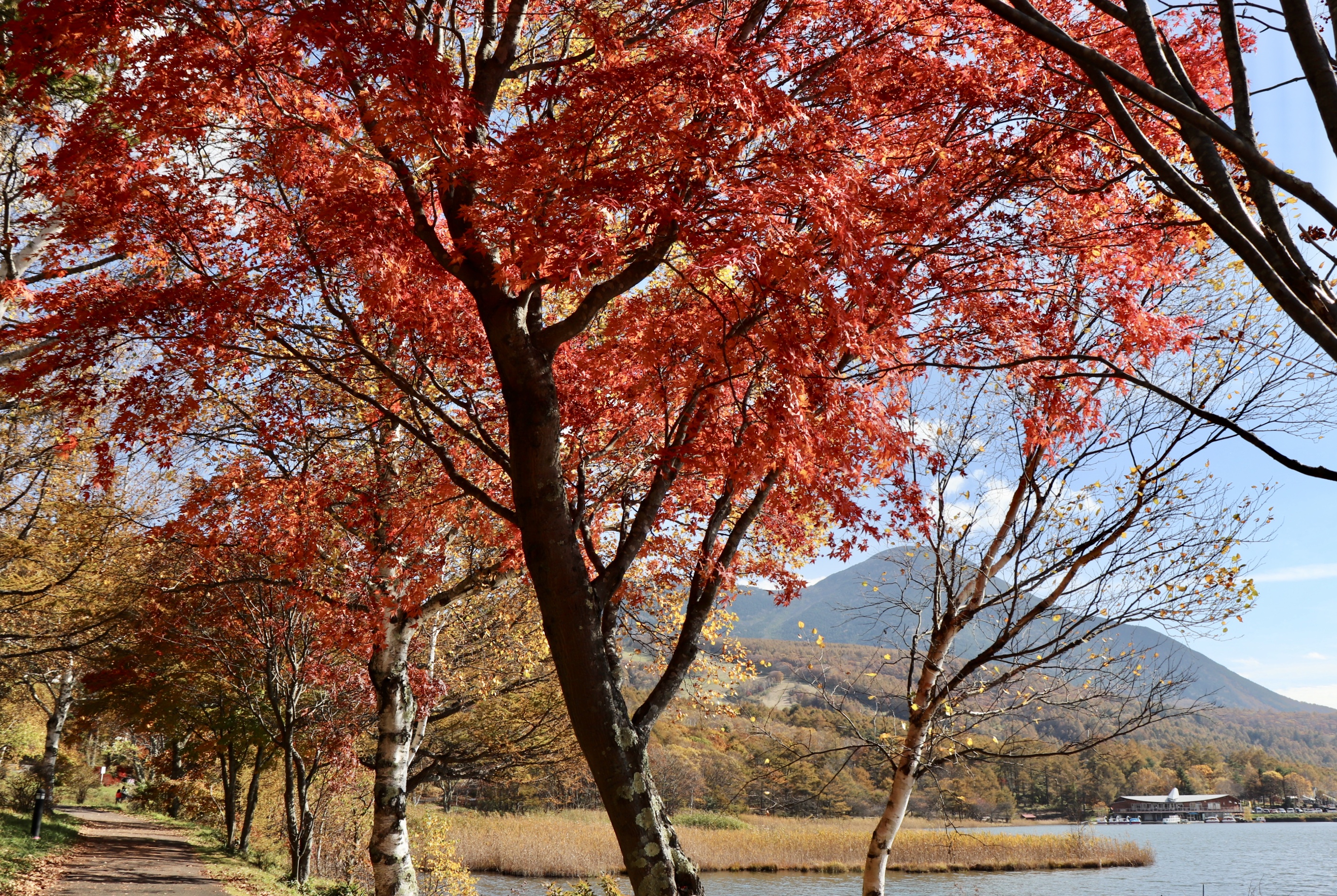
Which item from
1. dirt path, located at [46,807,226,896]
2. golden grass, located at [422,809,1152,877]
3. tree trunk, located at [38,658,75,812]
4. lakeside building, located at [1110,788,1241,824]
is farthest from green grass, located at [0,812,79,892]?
lakeside building, located at [1110,788,1241,824]

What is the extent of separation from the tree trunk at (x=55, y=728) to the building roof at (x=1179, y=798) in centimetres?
6720

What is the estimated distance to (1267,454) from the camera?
1636 mm

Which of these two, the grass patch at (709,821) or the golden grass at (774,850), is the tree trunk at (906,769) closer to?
the golden grass at (774,850)

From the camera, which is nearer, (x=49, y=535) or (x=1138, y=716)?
(x=1138, y=716)

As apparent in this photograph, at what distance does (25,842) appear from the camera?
13000 millimetres

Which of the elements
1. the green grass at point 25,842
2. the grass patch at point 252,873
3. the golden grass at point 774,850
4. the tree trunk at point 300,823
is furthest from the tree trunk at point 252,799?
the golden grass at point 774,850

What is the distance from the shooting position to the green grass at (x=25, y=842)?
10788 mm

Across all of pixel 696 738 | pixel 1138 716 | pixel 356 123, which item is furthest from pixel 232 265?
pixel 696 738

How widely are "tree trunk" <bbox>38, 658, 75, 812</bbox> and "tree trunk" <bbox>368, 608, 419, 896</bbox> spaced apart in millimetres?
13587

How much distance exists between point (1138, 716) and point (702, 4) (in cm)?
605

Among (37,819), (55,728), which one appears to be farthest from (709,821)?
(37,819)

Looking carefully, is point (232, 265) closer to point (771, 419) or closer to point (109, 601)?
point (771, 419)

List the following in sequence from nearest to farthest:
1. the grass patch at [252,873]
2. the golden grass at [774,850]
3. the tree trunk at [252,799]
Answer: the grass patch at [252,873], the tree trunk at [252,799], the golden grass at [774,850]

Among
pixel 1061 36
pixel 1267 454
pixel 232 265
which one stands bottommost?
pixel 1267 454
